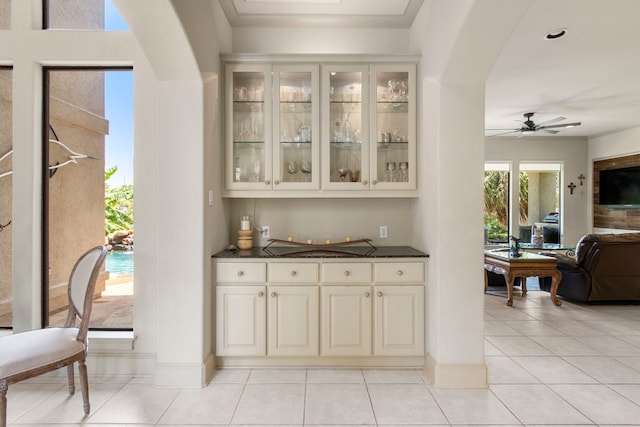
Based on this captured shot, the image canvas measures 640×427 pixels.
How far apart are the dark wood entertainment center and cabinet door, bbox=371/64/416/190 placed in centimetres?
625

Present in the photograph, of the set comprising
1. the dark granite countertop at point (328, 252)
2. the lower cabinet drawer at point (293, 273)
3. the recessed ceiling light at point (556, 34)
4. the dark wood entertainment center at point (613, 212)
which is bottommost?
the lower cabinet drawer at point (293, 273)

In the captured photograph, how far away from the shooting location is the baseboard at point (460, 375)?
2.45 metres

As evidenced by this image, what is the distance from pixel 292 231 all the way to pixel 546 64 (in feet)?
11.0

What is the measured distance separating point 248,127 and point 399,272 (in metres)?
1.67

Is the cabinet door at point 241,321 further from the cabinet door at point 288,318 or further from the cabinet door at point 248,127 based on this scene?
the cabinet door at point 248,127

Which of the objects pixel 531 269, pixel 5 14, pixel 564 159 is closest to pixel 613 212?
pixel 564 159

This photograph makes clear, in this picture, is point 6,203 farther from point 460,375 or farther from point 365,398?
point 460,375

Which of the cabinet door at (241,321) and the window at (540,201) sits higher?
the window at (540,201)

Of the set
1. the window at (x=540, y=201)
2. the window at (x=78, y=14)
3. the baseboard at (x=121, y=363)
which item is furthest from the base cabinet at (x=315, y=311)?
the window at (x=540, y=201)

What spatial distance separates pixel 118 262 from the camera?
2838mm

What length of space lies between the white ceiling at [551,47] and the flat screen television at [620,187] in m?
1.35

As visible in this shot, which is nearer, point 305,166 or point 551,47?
point 305,166

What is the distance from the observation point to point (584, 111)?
5.63 metres

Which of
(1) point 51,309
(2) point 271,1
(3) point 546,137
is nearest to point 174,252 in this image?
(1) point 51,309
